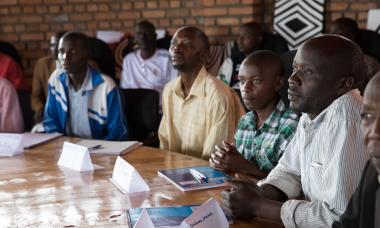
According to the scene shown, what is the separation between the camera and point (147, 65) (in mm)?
4535

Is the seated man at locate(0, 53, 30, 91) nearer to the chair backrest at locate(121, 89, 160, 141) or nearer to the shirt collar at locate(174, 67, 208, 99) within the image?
the chair backrest at locate(121, 89, 160, 141)

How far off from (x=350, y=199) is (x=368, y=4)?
3520 millimetres

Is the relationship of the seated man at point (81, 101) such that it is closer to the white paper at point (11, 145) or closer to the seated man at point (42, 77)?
the white paper at point (11, 145)

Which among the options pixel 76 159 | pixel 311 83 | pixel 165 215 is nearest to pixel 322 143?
pixel 311 83

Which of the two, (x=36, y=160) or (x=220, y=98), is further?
(x=220, y=98)

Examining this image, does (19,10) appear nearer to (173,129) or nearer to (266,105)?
(173,129)

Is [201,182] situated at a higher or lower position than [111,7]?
lower

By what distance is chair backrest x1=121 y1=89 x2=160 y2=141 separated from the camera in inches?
113

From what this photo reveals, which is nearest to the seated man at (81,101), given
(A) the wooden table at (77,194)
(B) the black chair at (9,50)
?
(A) the wooden table at (77,194)

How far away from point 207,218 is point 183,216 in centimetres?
14

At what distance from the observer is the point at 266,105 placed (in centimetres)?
200

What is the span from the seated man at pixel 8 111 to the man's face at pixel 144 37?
76.1 inches

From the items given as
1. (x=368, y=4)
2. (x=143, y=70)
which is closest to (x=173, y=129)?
(x=143, y=70)

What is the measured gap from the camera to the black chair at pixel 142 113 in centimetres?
286
